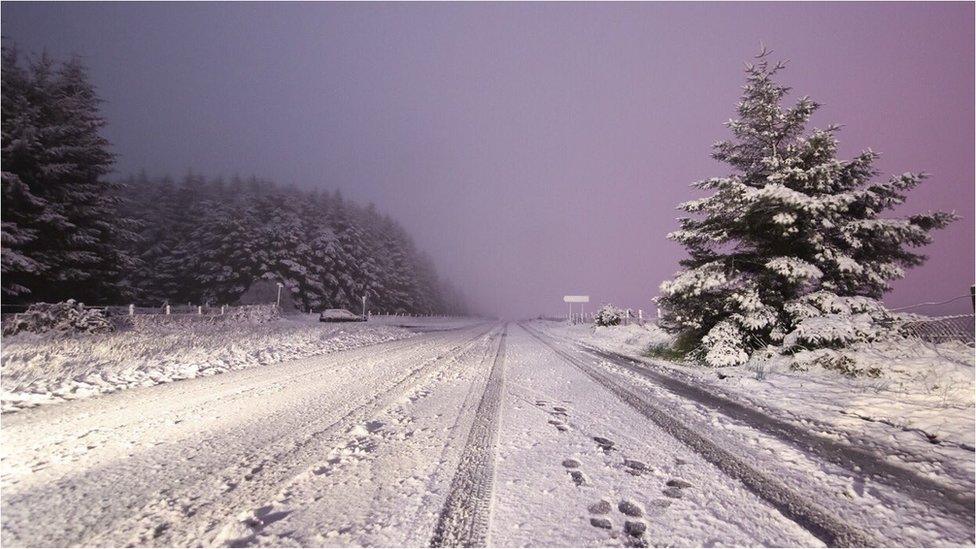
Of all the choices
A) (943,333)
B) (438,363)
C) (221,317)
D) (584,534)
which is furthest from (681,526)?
(221,317)

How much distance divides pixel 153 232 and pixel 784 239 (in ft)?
156

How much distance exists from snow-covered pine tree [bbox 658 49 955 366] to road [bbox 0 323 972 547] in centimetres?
492

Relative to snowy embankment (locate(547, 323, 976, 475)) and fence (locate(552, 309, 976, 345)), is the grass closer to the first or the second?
snowy embankment (locate(547, 323, 976, 475))

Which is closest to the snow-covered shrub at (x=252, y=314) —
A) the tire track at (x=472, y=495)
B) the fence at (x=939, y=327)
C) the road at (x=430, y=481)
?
the road at (x=430, y=481)

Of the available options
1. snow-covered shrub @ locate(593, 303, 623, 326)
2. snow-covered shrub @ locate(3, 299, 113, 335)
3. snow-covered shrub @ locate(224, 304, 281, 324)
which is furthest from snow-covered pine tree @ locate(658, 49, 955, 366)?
snow-covered shrub @ locate(224, 304, 281, 324)

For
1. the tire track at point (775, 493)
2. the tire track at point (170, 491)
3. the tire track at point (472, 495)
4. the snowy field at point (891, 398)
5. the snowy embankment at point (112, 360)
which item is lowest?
the snowy embankment at point (112, 360)

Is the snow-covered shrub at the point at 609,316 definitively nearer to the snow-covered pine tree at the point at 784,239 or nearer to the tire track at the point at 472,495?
the snow-covered pine tree at the point at 784,239

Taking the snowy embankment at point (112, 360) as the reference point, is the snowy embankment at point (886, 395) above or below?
above

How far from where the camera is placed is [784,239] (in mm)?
8828

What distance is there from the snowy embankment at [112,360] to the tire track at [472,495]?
230 inches

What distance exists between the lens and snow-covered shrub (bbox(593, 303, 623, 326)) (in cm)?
2698

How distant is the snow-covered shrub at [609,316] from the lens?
27.0m

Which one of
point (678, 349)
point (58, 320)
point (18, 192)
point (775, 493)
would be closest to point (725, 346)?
point (678, 349)

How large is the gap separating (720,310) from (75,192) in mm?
23513
